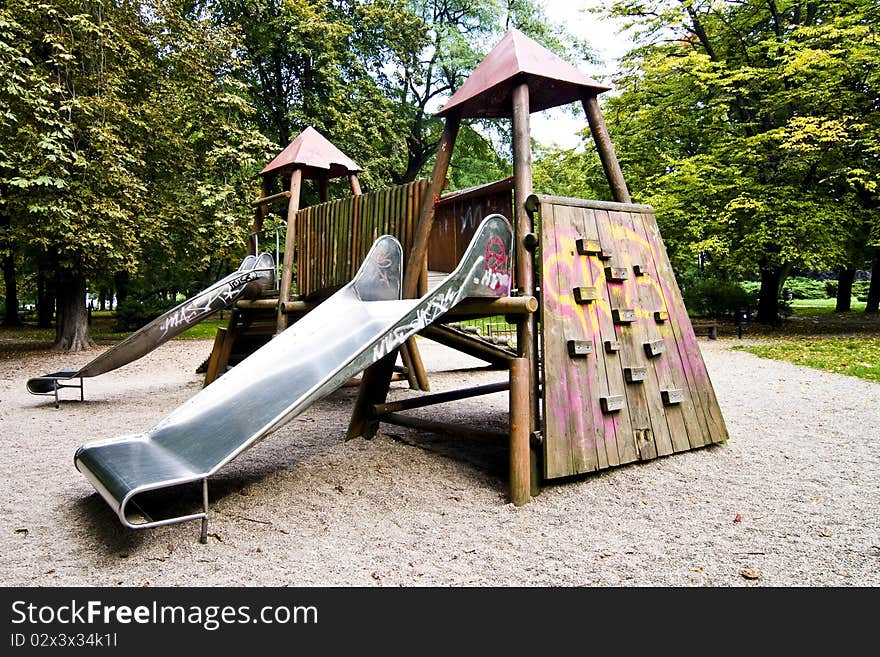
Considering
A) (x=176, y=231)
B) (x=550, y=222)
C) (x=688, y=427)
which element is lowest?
(x=688, y=427)

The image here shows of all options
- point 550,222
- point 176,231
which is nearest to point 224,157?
point 176,231

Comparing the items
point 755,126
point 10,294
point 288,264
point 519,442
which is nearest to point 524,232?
point 519,442

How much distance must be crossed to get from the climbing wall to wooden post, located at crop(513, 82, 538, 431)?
0.17 metres

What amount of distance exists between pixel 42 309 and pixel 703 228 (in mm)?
24151

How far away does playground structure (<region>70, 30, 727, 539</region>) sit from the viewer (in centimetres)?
368

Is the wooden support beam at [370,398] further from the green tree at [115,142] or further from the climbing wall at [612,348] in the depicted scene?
the green tree at [115,142]

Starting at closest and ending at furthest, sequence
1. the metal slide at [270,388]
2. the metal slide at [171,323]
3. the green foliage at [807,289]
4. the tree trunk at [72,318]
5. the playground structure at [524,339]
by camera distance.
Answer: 1. the metal slide at [270,388]
2. the playground structure at [524,339]
3. the metal slide at [171,323]
4. the tree trunk at [72,318]
5. the green foliage at [807,289]

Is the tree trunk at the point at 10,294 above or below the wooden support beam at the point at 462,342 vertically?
above

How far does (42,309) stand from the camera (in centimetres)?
2414

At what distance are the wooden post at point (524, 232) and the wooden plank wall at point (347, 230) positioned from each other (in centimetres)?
115

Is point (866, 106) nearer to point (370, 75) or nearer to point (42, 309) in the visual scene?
point (370, 75)

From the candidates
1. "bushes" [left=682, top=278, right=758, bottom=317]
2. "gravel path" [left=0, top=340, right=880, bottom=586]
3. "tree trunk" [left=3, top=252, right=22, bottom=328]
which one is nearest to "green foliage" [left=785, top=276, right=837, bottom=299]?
"bushes" [left=682, top=278, right=758, bottom=317]

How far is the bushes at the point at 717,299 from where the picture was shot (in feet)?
63.8

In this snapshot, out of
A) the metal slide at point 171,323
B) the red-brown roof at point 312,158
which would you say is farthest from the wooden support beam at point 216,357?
the red-brown roof at point 312,158
